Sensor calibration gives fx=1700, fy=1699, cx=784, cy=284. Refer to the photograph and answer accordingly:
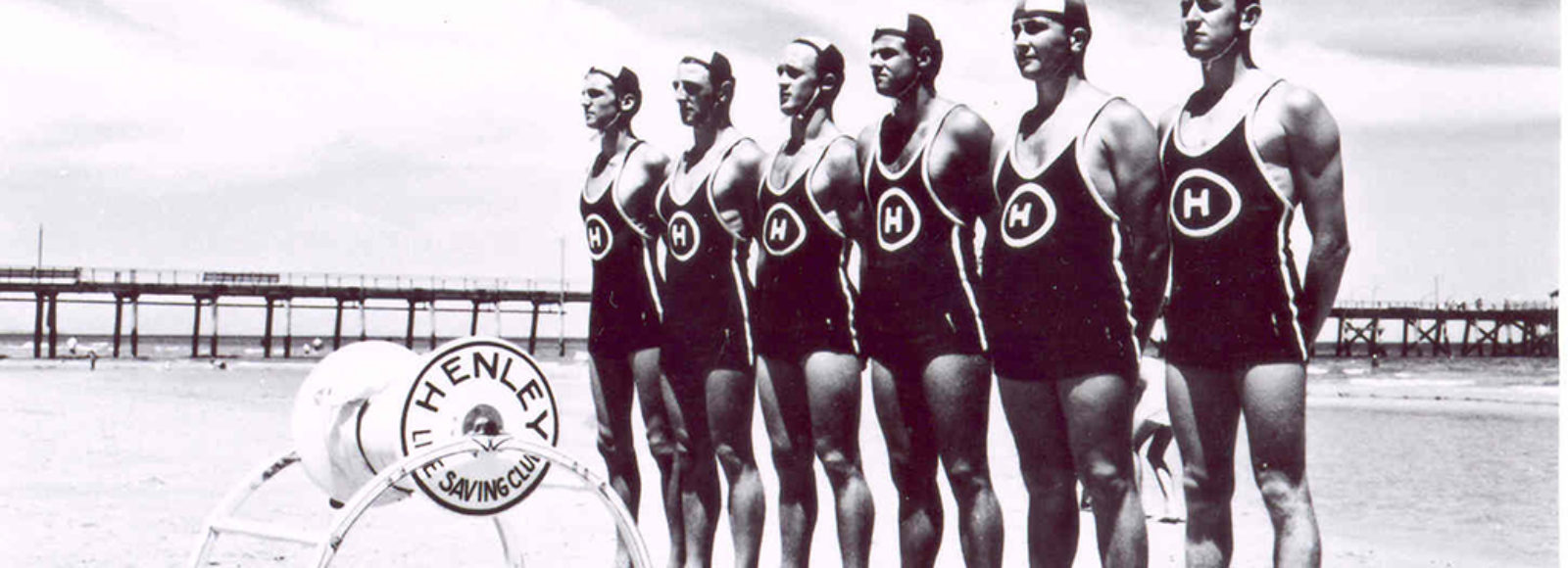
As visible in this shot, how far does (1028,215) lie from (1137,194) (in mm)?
309

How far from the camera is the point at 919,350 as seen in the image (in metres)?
5.26

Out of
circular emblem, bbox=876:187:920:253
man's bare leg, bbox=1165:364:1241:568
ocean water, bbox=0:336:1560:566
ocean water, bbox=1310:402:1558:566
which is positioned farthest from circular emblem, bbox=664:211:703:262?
ocean water, bbox=1310:402:1558:566

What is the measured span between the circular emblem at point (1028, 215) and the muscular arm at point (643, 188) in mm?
2086

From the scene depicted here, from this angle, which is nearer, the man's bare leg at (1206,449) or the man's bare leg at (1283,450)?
the man's bare leg at (1283,450)

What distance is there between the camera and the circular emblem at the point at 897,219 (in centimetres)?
524

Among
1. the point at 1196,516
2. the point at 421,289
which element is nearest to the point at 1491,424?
the point at 1196,516

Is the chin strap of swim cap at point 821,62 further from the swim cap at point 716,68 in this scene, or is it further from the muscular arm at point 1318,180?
the muscular arm at point 1318,180

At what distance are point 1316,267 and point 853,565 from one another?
2.03 metres

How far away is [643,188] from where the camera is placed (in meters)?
6.62

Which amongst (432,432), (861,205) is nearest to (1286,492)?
(861,205)

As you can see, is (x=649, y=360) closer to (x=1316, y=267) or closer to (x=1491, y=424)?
(x=1316, y=267)

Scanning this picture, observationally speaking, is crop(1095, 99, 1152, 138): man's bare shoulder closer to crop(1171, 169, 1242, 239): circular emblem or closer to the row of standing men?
the row of standing men

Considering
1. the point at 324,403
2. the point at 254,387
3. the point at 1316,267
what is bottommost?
the point at 254,387

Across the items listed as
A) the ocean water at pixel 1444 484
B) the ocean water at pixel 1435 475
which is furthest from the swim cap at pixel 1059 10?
the ocean water at pixel 1444 484
